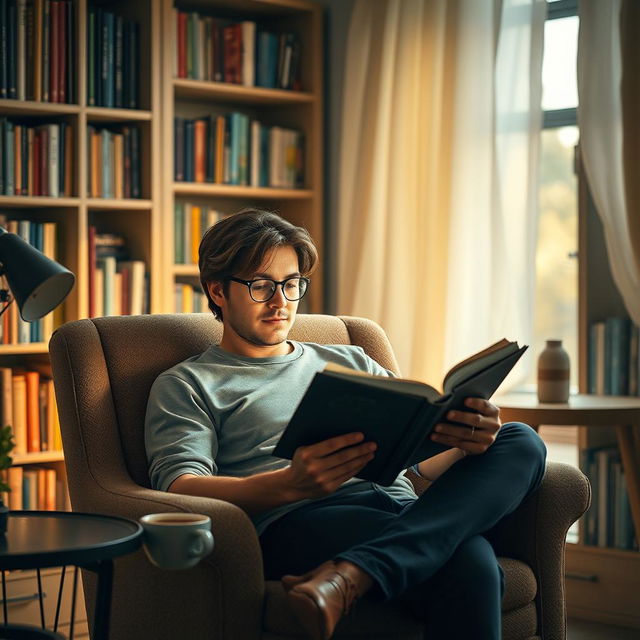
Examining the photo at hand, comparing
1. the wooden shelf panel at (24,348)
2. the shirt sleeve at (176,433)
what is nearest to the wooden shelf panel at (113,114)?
the wooden shelf panel at (24,348)

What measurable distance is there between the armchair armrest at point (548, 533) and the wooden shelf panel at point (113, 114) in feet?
6.11

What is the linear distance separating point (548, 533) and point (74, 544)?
93cm

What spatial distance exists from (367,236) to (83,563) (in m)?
2.19

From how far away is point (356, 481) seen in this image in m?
2.04

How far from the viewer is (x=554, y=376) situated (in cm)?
287

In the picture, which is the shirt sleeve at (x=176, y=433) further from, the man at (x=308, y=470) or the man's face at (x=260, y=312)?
the man's face at (x=260, y=312)

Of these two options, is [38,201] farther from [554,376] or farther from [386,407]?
[386,407]

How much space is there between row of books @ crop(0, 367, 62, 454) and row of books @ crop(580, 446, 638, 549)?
1.60 metres

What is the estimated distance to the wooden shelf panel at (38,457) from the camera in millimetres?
3035

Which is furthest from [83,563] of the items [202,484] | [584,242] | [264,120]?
[264,120]

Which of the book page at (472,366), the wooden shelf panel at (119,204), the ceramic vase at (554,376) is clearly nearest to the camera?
the book page at (472,366)

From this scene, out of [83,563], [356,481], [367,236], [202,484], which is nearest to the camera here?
[83,563]

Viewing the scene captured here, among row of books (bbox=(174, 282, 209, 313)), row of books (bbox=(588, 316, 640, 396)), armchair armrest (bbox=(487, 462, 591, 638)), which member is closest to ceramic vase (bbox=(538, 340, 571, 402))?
row of books (bbox=(588, 316, 640, 396))

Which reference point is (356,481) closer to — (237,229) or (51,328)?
(237,229)
